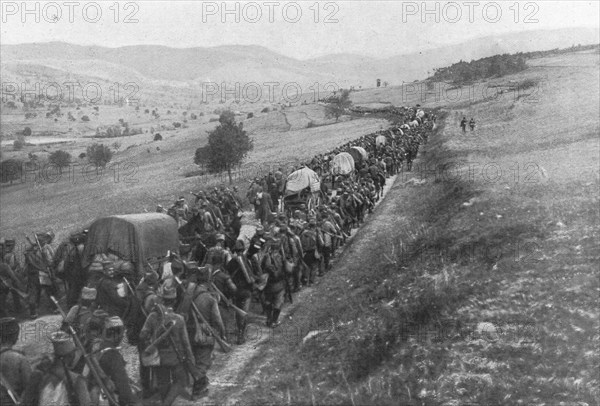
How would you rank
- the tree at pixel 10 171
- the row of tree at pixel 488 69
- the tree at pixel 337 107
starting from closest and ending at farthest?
1. the tree at pixel 10 171
2. the tree at pixel 337 107
3. the row of tree at pixel 488 69

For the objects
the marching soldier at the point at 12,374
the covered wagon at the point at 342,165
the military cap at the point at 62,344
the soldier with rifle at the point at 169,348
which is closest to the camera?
the marching soldier at the point at 12,374

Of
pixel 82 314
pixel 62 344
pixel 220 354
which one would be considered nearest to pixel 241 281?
pixel 220 354

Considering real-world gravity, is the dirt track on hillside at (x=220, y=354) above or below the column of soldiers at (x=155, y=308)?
below

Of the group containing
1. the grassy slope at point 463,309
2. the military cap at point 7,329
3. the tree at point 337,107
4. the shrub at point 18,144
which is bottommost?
the grassy slope at point 463,309

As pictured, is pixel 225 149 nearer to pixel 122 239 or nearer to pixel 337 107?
pixel 122 239

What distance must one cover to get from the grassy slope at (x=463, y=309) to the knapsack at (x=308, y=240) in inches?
45.7

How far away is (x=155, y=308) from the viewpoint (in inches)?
298

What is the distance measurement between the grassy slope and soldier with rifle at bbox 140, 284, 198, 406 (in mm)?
1521

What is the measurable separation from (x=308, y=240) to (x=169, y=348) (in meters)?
6.64

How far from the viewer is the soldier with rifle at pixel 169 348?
7.44 m

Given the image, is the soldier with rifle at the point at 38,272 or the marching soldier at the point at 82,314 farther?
the soldier with rifle at the point at 38,272

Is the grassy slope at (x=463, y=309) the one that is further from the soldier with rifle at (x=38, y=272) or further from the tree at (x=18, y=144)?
the tree at (x=18, y=144)

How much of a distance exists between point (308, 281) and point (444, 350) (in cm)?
578

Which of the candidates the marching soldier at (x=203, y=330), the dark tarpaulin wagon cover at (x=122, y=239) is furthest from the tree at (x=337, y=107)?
the marching soldier at (x=203, y=330)
